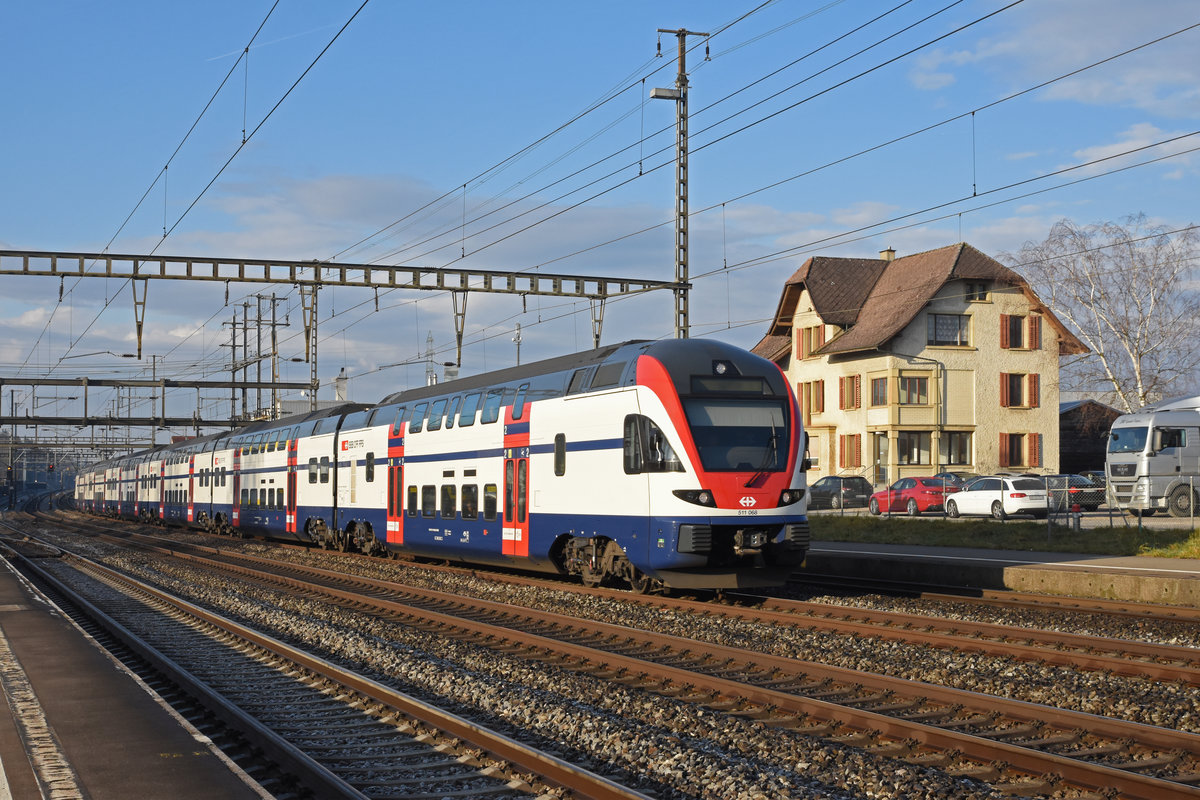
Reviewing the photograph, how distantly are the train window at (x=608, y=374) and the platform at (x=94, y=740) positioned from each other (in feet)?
25.9

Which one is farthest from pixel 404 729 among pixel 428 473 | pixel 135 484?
pixel 135 484

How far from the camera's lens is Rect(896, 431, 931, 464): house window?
50.0 m

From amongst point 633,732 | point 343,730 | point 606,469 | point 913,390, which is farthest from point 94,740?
point 913,390

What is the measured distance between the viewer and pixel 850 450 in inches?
2061

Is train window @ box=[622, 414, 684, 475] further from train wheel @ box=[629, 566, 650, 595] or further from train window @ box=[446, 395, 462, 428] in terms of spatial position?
train window @ box=[446, 395, 462, 428]

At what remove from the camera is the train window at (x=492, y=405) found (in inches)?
816

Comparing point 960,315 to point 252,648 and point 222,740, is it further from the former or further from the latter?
point 222,740

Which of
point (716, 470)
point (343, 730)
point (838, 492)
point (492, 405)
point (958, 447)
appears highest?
point (492, 405)

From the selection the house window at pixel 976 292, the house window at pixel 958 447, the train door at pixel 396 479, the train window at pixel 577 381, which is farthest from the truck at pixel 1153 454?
the train window at pixel 577 381

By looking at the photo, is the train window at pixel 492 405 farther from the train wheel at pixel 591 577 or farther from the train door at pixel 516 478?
the train wheel at pixel 591 577

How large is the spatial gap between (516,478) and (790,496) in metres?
5.41

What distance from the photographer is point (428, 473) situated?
23.7 m

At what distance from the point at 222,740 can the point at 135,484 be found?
58.8 meters

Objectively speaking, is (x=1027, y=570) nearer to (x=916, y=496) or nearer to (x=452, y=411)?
(x=452, y=411)
